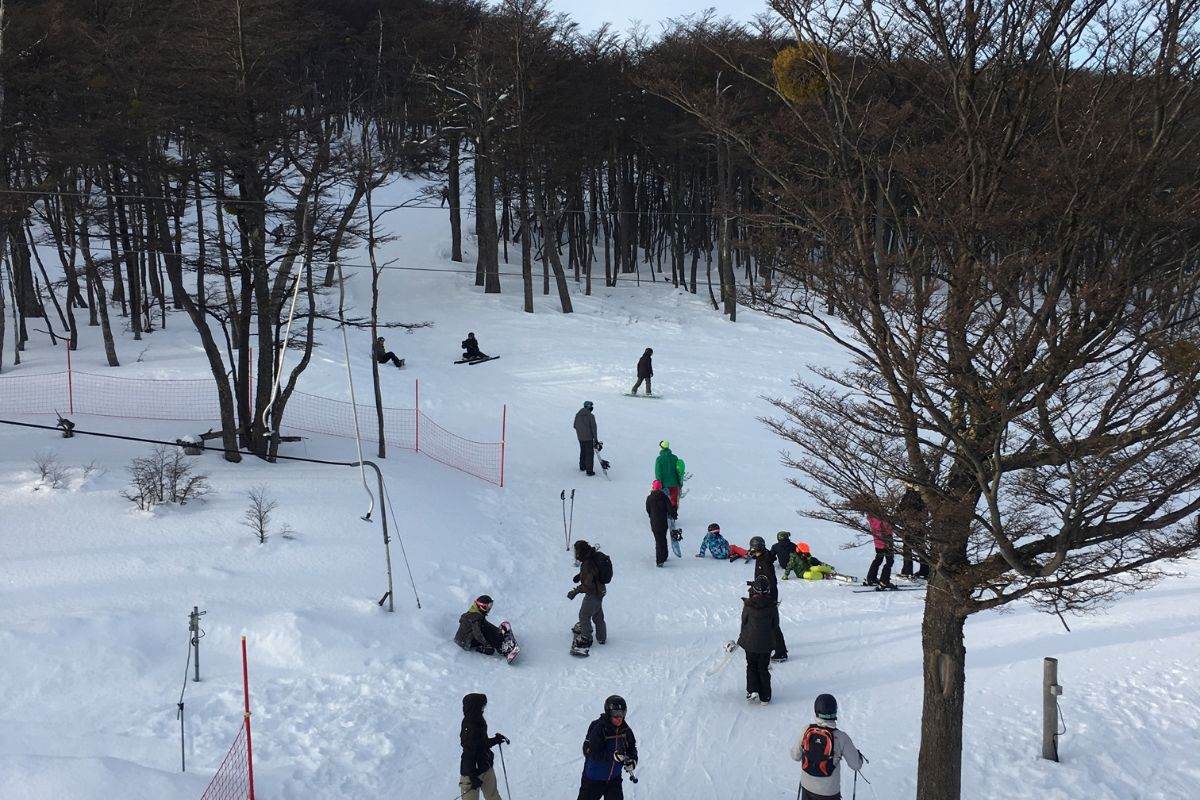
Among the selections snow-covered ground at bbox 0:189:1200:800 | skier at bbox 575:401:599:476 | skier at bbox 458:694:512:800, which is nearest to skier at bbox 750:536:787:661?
snow-covered ground at bbox 0:189:1200:800

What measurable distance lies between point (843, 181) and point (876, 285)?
115cm

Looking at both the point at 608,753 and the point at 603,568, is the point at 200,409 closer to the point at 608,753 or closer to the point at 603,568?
the point at 603,568

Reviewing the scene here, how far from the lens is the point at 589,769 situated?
7.67m

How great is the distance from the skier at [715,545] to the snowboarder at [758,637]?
506cm

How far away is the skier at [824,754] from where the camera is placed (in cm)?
754

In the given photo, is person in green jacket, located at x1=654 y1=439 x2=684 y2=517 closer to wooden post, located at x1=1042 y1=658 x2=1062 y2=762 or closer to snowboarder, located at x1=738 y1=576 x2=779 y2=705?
snowboarder, located at x1=738 y1=576 x2=779 y2=705

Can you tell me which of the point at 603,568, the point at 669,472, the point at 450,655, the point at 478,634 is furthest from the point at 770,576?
the point at 669,472

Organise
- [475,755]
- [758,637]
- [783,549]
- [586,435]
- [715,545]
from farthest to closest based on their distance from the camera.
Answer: [586,435]
[715,545]
[783,549]
[758,637]
[475,755]

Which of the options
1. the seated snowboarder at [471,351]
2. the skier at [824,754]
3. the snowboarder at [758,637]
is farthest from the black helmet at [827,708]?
the seated snowboarder at [471,351]

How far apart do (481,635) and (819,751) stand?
4646 millimetres

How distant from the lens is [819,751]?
7531 millimetres

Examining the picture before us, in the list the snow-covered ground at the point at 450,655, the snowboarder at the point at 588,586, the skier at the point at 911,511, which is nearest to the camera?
the skier at the point at 911,511

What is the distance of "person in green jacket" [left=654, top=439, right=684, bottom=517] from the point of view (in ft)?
53.8

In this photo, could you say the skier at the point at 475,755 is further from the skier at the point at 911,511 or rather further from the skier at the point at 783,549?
the skier at the point at 783,549
